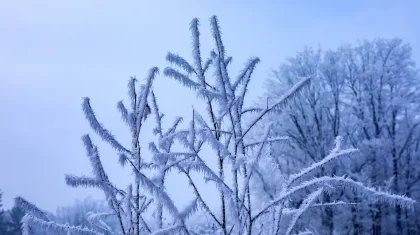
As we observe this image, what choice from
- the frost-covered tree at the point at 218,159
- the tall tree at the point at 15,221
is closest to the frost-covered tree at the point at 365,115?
the frost-covered tree at the point at 218,159

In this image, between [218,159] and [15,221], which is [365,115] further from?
[15,221]

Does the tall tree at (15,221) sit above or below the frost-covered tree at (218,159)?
below

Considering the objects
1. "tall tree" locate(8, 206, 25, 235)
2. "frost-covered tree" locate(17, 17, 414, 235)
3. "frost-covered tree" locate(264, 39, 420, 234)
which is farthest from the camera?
"tall tree" locate(8, 206, 25, 235)

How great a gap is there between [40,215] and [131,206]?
0.50m

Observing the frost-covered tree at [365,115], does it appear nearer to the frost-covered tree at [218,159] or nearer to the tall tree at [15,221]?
the frost-covered tree at [218,159]

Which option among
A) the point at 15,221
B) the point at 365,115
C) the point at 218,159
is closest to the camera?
the point at 218,159

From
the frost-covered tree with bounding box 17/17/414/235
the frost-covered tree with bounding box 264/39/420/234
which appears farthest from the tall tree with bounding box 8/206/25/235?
the frost-covered tree with bounding box 17/17/414/235

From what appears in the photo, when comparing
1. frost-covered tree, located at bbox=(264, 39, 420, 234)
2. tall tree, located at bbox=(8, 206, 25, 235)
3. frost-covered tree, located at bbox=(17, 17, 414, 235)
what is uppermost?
frost-covered tree, located at bbox=(264, 39, 420, 234)

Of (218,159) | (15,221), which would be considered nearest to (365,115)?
(218,159)

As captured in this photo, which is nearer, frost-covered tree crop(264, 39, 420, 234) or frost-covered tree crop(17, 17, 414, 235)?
frost-covered tree crop(17, 17, 414, 235)

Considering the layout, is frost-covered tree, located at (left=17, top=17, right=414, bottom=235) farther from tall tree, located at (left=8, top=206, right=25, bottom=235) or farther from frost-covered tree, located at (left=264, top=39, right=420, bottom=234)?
tall tree, located at (left=8, top=206, right=25, bottom=235)

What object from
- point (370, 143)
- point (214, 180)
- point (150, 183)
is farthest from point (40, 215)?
point (370, 143)

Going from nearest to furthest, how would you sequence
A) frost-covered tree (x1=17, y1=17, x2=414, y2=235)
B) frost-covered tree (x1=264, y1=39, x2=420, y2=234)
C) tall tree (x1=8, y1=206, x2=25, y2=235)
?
frost-covered tree (x1=17, y1=17, x2=414, y2=235)
frost-covered tree (x1=264, y1=39, x2=420, y2=234)
tall tree (x1=8, y1=206, x2=25, y2=235)

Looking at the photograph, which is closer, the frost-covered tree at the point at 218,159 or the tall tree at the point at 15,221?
the frost-covered tree at the point at 218,159
